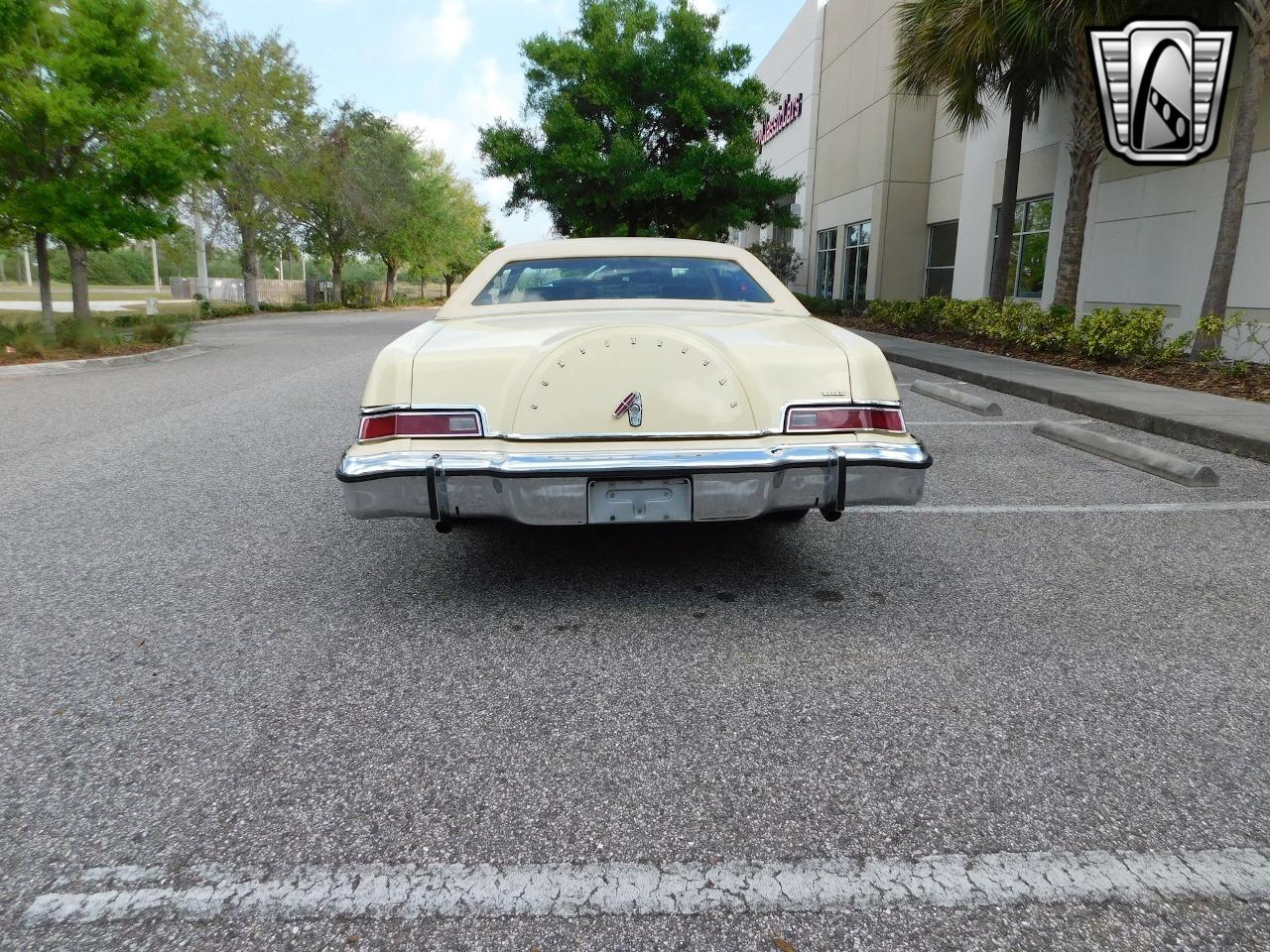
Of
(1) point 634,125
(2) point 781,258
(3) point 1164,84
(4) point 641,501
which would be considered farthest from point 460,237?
(4) point 641,501

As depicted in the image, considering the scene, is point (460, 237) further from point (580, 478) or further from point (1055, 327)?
point (580, 478)

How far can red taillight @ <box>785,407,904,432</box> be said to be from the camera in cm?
320

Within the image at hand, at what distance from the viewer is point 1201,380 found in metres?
10.3

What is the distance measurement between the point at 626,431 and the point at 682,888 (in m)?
1.61

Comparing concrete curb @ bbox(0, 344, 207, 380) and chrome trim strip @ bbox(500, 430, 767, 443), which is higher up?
chrome trim strip @ bbox(500, 430, 767, 443)

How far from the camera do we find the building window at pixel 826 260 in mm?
31688

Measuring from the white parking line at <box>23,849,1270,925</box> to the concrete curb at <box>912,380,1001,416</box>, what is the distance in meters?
7.29

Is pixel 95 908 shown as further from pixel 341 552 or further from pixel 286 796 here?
pixel 341 552

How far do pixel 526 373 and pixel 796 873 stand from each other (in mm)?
1890

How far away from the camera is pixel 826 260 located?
3284 cm

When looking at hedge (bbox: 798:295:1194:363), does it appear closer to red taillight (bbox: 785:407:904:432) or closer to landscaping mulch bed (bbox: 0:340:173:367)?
red taillight (bbox: 785:407:904:432)

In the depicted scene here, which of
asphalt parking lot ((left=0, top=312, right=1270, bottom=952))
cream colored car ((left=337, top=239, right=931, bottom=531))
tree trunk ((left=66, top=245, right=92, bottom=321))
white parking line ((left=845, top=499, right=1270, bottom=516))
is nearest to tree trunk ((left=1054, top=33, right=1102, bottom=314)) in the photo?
white parking line ((left=845, top=499, right=1270, bottom=516))

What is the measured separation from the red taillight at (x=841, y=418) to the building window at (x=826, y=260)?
2919 centimetres

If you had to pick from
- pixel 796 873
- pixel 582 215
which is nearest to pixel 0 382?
pixel 796 873
